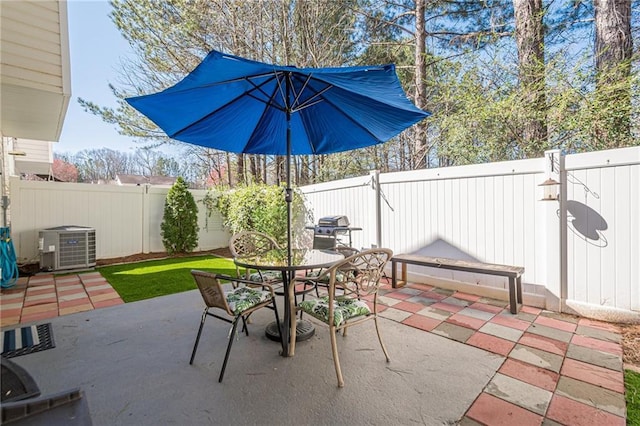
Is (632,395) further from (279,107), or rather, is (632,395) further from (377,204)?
(377,204)

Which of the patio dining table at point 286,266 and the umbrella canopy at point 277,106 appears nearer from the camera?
the umbrella canopy at point 277,106

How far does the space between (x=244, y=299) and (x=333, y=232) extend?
9.23 ft

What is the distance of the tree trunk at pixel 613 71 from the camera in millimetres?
3787

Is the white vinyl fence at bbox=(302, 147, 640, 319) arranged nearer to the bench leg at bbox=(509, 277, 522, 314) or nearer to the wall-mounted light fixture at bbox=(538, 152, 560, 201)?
the wall-mounted light fixture at bbox=(538, 152, 560, 201)

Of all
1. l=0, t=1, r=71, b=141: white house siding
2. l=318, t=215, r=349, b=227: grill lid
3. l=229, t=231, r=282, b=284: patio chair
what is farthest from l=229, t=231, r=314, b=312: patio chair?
l=0, t=1, r=71, b=141: white house siding

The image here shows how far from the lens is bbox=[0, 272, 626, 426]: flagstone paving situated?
176 centimetres

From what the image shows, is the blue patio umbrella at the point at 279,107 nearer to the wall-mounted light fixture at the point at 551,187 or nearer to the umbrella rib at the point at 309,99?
the umbrella rib at the point at 309,99

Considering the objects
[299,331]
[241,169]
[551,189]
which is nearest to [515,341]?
[551,189]

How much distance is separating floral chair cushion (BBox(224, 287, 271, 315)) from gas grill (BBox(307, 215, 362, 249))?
2550 millimetres

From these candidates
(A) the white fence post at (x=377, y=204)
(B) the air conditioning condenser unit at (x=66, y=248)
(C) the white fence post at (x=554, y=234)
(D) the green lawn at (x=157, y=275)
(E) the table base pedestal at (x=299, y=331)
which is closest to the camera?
(E) the table base pedestal at (x=299, y=331)

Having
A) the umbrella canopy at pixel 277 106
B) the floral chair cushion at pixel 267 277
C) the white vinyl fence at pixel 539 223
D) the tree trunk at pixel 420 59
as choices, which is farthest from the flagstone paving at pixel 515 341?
the tree trunk at pixel 420 59

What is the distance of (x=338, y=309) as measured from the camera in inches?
88.5

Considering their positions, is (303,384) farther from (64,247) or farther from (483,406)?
(64,247)

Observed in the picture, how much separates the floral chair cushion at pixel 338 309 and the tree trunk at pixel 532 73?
4.17 m
